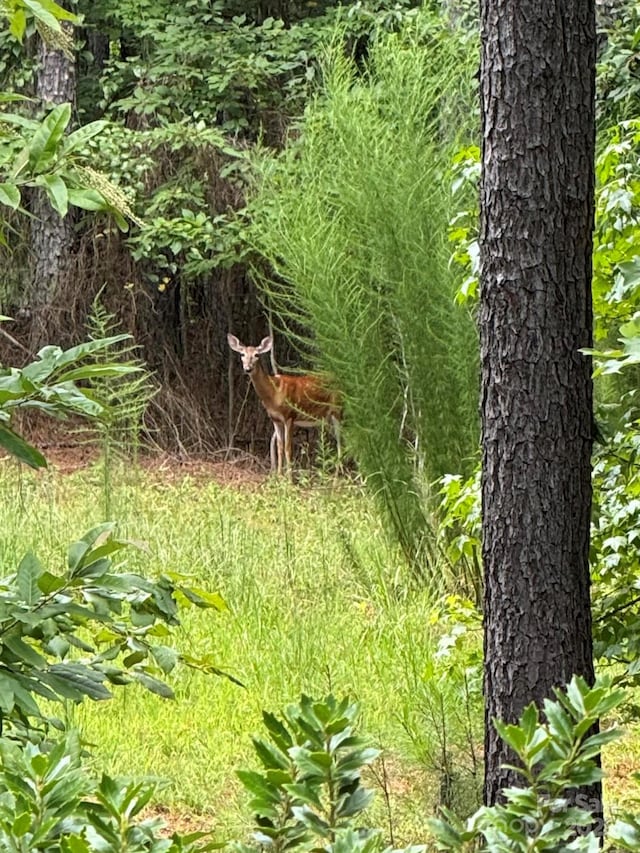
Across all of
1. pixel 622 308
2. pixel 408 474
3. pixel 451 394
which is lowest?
pixel 408 474

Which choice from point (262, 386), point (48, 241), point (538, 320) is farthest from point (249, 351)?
point (538, 320)

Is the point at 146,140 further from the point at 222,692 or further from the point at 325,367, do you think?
the point at 222,692

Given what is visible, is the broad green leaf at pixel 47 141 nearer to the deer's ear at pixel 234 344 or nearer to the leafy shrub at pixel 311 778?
the leafy shrub at pixel 311 778

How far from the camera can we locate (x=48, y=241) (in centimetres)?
1202

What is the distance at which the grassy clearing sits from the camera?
397 cm

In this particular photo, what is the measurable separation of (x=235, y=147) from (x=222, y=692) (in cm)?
797

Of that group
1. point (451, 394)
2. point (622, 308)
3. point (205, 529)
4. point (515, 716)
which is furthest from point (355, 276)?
point (515, 716)

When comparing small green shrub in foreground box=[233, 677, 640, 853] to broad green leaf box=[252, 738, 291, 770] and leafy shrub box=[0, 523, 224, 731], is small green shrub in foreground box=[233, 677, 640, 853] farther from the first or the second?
leafy shrub box=[0, 523, 224, 731]

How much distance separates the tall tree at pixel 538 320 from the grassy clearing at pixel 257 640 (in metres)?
0.69

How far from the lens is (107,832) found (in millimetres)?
1045

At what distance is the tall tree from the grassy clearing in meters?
0.69

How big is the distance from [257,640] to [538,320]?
2939mm

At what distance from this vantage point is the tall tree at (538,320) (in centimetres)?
242

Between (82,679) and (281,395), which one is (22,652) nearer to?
(82,679)
